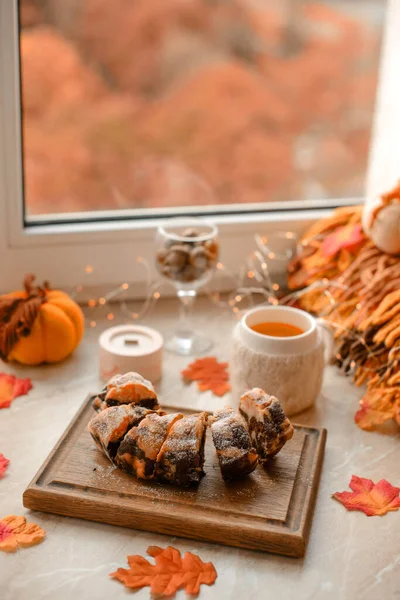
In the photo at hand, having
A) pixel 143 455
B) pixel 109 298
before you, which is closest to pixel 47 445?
pixel 143 455

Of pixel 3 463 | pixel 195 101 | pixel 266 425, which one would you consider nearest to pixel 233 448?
pixel 266 425

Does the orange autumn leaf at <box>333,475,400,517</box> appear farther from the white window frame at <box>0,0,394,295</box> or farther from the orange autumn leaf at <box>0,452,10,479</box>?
the white window frame at <box>0,0,394,295</box>

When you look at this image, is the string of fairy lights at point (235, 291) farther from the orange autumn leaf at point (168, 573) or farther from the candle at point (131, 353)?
the orange autumn leaf at point (168, 573)

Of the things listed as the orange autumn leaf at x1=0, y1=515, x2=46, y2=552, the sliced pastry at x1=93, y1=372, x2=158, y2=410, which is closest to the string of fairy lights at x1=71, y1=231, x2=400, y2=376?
the sliced pastry at x1=93, y1=372, x2=158, y2=410

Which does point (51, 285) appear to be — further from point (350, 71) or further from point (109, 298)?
point (350, 71)

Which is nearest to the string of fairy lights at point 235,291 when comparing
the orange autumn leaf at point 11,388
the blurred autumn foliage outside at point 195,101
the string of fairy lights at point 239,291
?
the string of fairy lights at point 239,291
